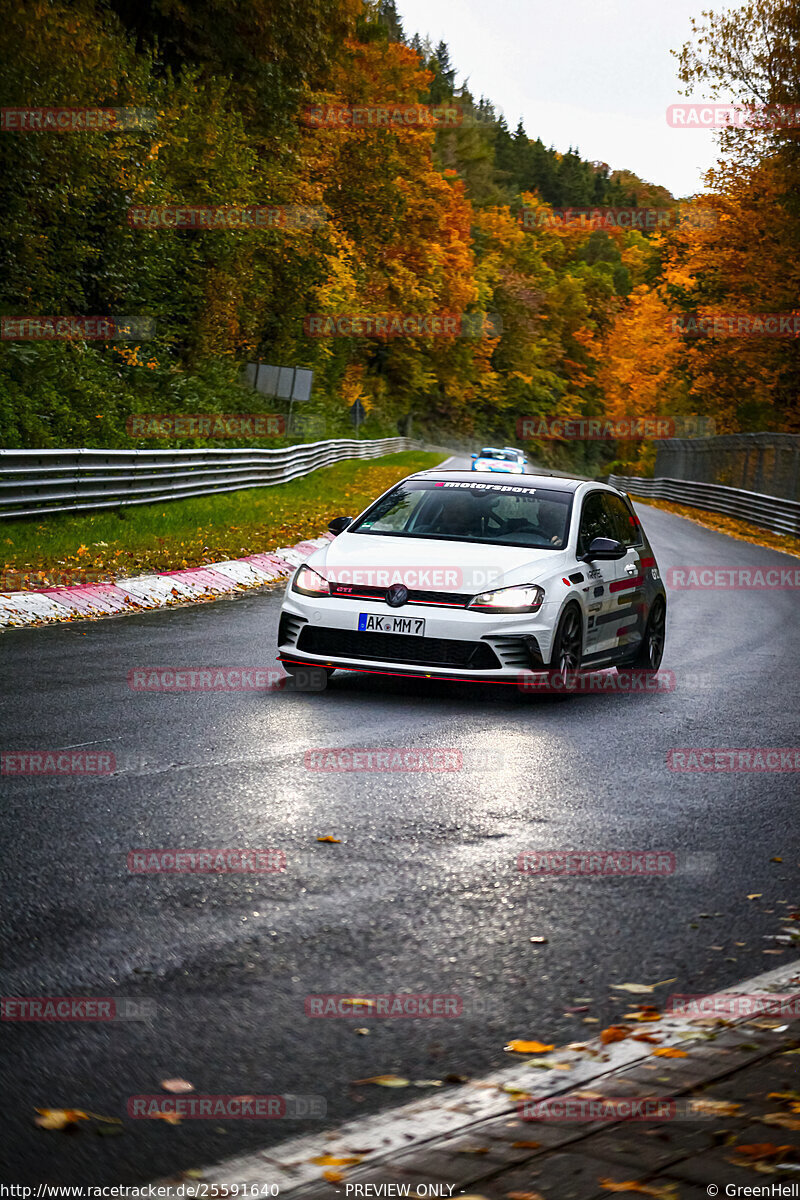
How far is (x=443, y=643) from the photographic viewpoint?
995cm

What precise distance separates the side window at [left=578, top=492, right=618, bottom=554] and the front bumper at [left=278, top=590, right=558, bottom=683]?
1405 mm

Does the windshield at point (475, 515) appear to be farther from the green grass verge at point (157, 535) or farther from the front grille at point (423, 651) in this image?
the green grass verge at point (157, 535)

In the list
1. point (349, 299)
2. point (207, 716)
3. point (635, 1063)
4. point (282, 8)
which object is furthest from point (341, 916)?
point (349, 299)

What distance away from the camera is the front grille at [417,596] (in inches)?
395
